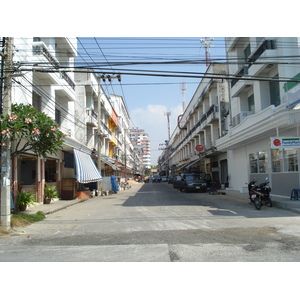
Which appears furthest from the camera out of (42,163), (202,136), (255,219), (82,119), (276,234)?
(202,136)

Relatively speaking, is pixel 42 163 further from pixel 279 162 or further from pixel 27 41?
pixel 279 162

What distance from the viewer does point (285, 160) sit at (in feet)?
48.4

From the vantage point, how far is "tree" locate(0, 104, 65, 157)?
841 centimetres

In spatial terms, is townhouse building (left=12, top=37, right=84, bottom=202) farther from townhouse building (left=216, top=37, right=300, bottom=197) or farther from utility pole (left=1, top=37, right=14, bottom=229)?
townhouse building (left=216, top=37, right=300, bottom=197)

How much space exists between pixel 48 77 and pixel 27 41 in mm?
2290

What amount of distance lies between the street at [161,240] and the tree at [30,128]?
2921 mm

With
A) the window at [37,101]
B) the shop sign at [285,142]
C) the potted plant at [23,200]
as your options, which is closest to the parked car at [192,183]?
the shop sign at [285,142]

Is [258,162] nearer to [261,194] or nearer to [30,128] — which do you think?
[261,194]

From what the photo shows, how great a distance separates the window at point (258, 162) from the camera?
1742 cm

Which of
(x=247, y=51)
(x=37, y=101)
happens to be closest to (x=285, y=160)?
(x=247, y=51)

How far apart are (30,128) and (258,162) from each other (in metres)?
15.0

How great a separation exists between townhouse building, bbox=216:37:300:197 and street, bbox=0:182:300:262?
450 cm
